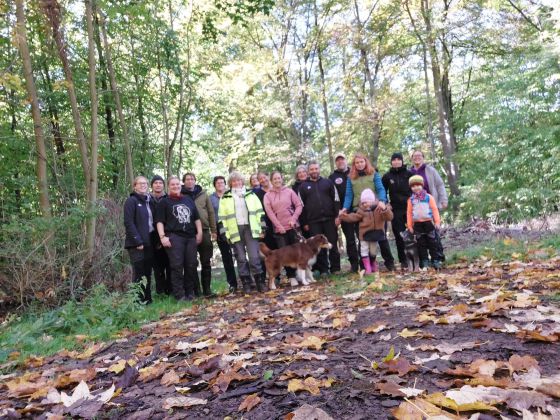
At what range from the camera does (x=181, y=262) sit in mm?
7336

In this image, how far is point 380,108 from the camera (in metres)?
16.1

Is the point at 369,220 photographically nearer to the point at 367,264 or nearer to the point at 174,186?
the point at 367,264

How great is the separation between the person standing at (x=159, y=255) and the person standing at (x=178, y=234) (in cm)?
29

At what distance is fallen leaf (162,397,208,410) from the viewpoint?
7.94ft

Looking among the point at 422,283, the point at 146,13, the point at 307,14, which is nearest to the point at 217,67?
the point at 307,14

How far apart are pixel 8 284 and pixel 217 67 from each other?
10915mm

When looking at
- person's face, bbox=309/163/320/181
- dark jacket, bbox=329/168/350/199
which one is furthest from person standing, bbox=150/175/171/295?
dark jacket, bbox=329/168/350/199

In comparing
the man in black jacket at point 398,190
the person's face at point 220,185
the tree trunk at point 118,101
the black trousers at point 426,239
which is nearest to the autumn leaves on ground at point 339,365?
the black trousers at point 426,239

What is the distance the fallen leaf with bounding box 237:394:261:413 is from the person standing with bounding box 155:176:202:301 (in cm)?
515

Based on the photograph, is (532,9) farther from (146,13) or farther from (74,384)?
(74,384)

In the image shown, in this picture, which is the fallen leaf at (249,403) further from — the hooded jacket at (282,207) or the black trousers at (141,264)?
the hooded jacket at (282,207)

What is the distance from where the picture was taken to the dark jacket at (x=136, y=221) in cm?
698

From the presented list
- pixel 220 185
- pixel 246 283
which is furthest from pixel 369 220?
pixel 220 185

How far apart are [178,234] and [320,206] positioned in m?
2.70
